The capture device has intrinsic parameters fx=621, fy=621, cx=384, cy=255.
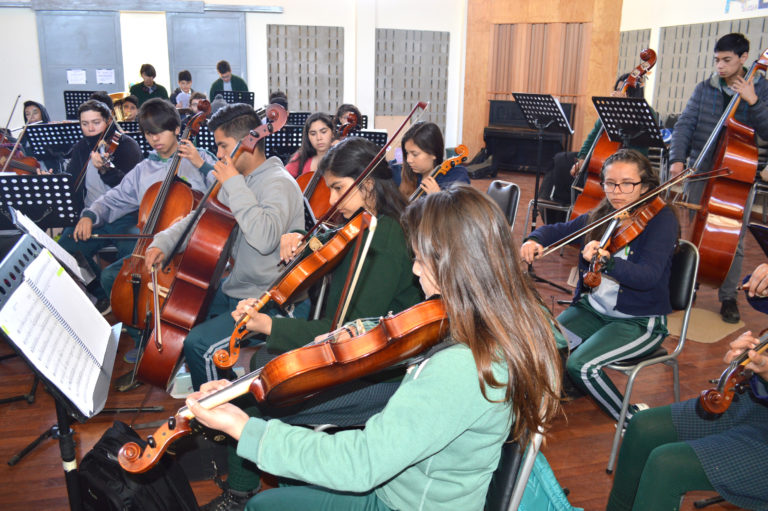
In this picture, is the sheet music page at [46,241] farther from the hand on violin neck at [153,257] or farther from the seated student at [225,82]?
the seated student at [225,82]

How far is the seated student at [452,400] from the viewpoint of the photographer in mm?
1064

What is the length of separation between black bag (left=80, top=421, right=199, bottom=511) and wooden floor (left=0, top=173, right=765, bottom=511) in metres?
0.43

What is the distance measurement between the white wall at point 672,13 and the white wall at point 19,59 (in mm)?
8550

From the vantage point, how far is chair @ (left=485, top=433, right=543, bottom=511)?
1.26m

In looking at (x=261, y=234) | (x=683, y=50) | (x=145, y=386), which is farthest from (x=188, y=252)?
(x=683, y=50)

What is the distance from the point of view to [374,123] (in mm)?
9922

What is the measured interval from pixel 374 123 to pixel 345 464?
920 centimetres

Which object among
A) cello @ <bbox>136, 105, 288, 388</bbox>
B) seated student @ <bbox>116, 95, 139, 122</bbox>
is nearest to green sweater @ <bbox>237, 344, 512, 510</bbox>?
cello @ <bbox>136, 105, 288, 388</bbox>

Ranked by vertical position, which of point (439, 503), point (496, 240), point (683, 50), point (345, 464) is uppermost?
point (683, 50)

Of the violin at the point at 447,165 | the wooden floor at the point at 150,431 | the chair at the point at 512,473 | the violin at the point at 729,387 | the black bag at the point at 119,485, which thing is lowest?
the wooden floor at the point at 150,431

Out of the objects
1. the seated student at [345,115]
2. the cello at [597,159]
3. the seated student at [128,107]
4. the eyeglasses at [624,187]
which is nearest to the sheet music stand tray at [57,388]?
the eyeglasses at [624,187]

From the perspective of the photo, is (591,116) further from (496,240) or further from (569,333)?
(496,240)

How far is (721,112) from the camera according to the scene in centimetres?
385

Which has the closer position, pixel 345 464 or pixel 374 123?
pixel 345 464
